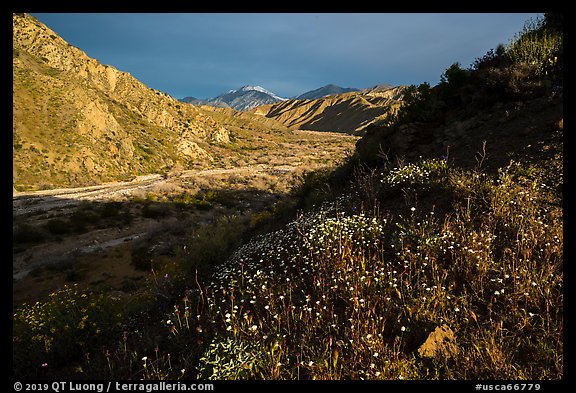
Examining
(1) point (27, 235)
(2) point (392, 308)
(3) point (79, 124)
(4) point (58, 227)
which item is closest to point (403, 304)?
(2) point (392, 308)

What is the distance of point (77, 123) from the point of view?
1560 inches

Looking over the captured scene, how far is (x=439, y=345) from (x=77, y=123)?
50.0 meters

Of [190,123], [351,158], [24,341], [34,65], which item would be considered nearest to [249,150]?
[190,123]

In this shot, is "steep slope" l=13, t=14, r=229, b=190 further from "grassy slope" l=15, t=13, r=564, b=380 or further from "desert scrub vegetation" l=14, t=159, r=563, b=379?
"grassy slope" l=15, t=13, r=564, b=380

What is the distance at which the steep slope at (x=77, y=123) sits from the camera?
3338 centimetres

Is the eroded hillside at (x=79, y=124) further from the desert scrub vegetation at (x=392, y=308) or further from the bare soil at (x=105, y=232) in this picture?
the desert scrub vegetation at (x=392, y=308)

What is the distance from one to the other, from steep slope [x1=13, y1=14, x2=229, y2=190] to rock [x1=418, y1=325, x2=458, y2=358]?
126 feet

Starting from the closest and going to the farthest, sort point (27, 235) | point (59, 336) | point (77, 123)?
point (59, 336)
point (27, 235)
point (77, 123)

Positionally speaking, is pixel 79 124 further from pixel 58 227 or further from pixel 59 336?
pixel 59 336

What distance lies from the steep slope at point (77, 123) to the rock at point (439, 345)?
38284mm

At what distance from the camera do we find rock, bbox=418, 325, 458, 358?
2.63 metres

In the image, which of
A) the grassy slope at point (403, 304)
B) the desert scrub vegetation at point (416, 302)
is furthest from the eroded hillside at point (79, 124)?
the desert scrub vegetation at point (416, 302)

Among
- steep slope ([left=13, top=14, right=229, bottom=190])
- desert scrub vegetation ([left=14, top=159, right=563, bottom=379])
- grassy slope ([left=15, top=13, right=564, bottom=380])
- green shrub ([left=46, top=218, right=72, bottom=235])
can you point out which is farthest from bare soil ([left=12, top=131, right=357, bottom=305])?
grassy slope ([left=15, top=13, right=564, bottom=380])

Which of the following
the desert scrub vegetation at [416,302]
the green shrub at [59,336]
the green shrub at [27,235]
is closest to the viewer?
the desert scrub vegetation at [416,302]
